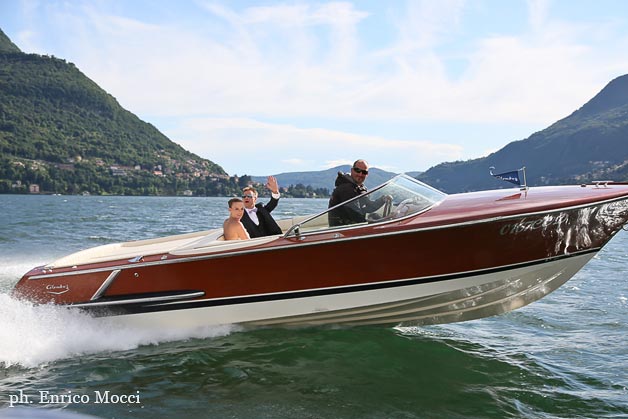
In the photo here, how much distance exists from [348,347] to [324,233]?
1.39m

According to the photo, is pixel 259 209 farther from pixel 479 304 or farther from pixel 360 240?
pixel 479 304

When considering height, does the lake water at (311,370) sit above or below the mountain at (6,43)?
below

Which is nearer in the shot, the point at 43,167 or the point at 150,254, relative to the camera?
the point at 150,254

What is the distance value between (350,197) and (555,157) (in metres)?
141

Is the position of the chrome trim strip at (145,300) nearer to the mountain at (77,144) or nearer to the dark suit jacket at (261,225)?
the dark suit jacket at (261,225)

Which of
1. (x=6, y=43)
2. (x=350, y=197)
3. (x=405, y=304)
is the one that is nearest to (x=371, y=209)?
(x=350, y=197)

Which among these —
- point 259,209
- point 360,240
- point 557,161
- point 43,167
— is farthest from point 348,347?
point 557,161

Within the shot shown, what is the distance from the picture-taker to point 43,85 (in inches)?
5054

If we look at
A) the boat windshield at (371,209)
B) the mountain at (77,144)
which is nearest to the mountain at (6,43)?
the mountain at (77,144)

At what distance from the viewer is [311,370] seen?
5434 mm

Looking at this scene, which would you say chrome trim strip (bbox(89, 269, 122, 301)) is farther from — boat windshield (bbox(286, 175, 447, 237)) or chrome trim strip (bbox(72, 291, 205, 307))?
boat windshield (bbox(286, 175, 447, 237))

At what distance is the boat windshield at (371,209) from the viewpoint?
18.1 feet

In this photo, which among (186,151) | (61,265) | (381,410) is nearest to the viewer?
(381,410)

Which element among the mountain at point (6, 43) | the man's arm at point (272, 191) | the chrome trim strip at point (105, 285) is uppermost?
the mountain at point (6, 43)
